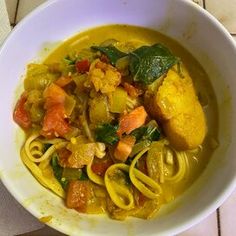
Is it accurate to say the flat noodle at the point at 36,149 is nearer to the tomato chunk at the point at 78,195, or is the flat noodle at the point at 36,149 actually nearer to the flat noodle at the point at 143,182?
the tomato chunk at the point at 78,195

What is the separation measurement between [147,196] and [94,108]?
39 cm

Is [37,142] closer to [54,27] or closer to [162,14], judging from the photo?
[54,27]

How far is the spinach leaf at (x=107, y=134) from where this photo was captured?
177 cm

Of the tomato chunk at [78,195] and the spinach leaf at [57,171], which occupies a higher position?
the spinach leaf at [57,171]

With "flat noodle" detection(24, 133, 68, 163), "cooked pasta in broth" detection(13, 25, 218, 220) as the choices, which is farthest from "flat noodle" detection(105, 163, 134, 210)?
"flat noodle" detection(24, 133, 68, 163)

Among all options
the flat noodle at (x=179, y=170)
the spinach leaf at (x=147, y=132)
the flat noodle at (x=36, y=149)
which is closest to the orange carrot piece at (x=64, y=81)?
the flat noodle at (x=36, y=149)

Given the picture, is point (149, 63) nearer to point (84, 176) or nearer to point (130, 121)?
point (130, 121)

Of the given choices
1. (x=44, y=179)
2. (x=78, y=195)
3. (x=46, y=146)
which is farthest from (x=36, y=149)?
(x=78, y=195)

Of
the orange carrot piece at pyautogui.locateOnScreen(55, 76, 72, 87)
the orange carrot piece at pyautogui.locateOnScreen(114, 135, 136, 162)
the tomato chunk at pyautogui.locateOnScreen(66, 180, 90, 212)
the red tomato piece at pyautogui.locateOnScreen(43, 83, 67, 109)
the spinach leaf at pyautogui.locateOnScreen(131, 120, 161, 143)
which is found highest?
the orange carrot piece at pyautogui.locateOnScreen(55, 76, 72, 87)

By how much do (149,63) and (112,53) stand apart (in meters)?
0.17

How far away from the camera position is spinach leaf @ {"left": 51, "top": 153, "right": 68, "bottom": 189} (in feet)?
5.93

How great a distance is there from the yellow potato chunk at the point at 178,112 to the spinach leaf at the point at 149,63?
4cm

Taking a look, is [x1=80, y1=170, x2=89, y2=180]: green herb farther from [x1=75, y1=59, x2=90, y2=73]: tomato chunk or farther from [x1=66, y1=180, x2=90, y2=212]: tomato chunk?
[x1=75, y1=59, x2=90, y2=73]: tomato chunk

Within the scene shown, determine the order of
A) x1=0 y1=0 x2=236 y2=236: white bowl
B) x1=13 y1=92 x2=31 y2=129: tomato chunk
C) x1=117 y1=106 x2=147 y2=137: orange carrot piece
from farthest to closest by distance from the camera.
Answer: x1=13 y1=92 x2=31 y2=129: tomato chunk, x1=117 y1=106 x2=147 y2=137: orange carrot piece, x1=0 y1=0 x2=236 y2=236: white bowl
